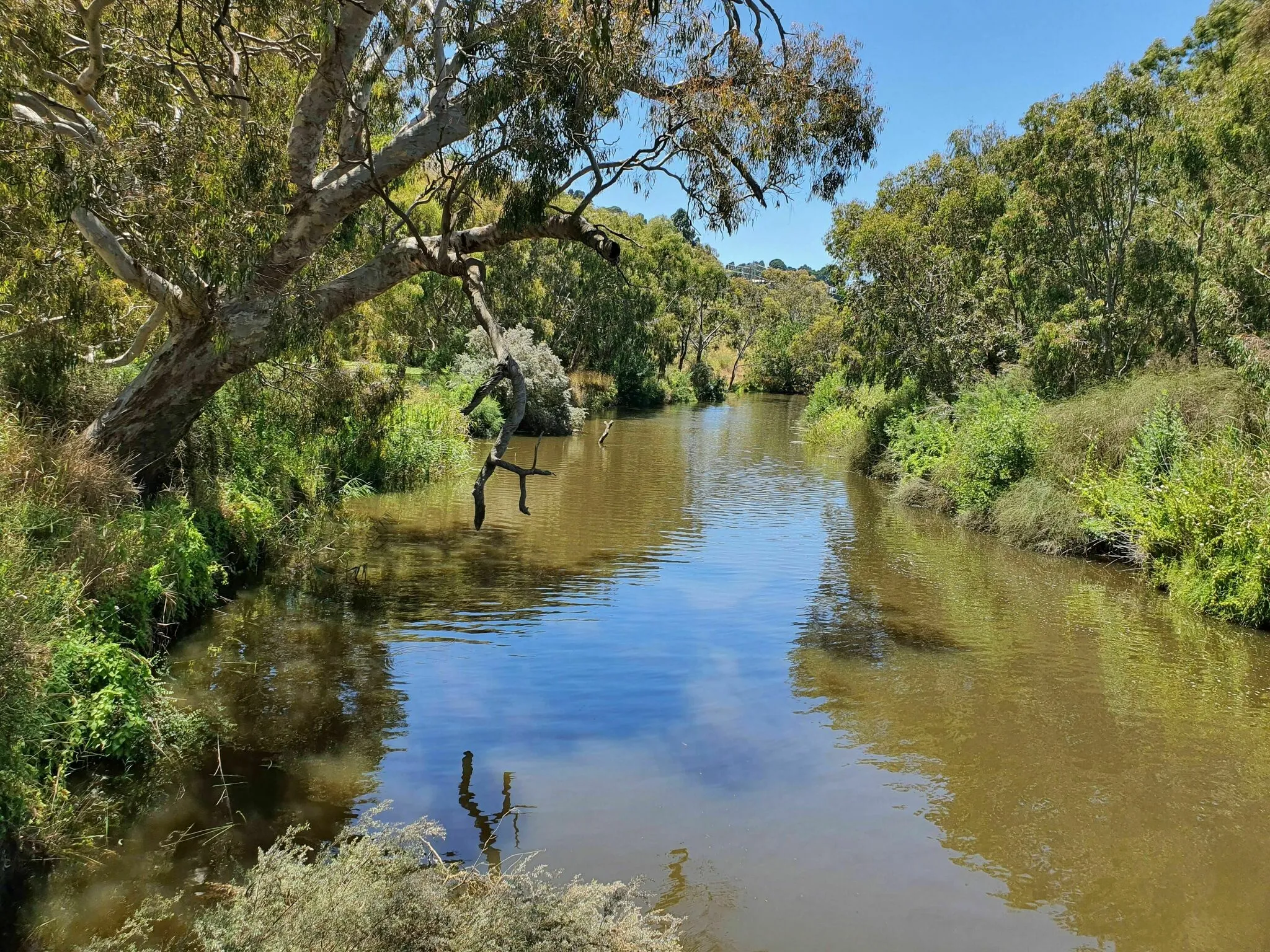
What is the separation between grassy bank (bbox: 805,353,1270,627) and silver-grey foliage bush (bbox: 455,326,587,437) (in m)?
12.5

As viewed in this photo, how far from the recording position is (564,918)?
148 inches

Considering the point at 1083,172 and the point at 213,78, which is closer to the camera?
the point at 213,78

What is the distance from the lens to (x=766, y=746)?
7.01 meters

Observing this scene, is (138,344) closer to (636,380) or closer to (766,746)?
(766,746)

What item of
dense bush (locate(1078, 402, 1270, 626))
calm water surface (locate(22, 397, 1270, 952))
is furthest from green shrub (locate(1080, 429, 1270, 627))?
calm water surface (locate(22, 397, 1270, 952))

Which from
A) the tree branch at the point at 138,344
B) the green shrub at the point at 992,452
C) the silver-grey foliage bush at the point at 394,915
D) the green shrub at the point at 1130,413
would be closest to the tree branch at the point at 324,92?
the tree branch at the point at 138,344

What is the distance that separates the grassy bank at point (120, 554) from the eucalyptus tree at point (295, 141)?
3.81 feet

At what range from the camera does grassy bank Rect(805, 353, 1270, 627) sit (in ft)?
35.3

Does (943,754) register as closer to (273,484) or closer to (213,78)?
(273,484)

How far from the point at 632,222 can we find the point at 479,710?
45.2 m

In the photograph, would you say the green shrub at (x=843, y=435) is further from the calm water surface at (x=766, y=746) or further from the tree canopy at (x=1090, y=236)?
the calm water surface at (x=766, y=746)

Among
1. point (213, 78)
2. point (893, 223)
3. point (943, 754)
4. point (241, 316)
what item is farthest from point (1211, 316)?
point (213, 78)

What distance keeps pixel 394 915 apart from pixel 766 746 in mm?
4050

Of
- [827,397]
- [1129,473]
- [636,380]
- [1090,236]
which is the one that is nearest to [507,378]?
[1129,473]
